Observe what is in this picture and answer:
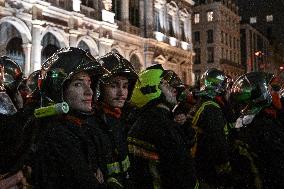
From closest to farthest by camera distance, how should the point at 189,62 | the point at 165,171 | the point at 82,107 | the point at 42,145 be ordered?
the point at 42,145
the point at 82,107
the point at 165,171
the point at 189,62

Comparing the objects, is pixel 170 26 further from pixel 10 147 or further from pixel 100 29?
pixel 10 147

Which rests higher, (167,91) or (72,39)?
(72,39)

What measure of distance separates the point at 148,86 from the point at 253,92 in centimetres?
137

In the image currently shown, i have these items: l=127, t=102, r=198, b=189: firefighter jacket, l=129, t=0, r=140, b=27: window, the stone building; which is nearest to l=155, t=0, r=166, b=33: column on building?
the stone building

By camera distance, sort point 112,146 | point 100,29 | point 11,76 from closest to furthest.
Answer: point 112,146 → point 11,76 → point 100,29

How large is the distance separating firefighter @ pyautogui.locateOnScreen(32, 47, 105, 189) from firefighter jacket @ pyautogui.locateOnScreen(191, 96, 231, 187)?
222 cm

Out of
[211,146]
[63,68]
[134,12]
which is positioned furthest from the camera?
[134,12]

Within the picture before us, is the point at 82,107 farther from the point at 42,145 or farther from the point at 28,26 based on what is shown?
the point at 28,26

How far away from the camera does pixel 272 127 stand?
13.0 feet

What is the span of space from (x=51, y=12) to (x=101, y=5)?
4.30 meters

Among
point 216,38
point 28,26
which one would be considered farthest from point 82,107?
point 216,38

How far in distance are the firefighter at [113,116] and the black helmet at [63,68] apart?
43 centimetres

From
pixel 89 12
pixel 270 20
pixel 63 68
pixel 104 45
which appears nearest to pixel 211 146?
pixel 63 68

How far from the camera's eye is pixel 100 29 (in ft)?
74.0
